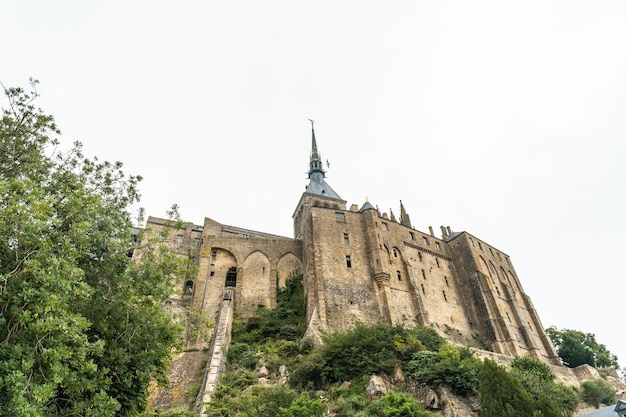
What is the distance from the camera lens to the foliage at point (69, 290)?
353 inches

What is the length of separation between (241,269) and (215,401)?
1660cm

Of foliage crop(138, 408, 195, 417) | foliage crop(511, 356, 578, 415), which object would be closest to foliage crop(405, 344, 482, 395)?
foliage crop(511, 356, 578, 415)

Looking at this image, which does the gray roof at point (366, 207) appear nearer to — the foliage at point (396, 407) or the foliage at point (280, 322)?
the foliage at point (280, 322)

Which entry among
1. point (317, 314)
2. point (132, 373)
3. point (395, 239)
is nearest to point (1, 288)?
point (132, 373)

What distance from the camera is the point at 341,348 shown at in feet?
78.2

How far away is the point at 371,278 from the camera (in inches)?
1364

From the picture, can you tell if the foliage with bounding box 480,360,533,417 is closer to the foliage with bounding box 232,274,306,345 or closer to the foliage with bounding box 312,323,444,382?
the foliage with bounding box 312,323,444,382

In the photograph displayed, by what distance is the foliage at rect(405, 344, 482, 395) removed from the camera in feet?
69.1

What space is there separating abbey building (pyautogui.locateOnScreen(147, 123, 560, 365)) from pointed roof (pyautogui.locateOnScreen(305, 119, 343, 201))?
50.3 ft

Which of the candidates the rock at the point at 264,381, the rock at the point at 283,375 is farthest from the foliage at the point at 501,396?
the rock at the point at 264,381

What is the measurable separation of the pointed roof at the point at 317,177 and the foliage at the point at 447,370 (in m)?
35.2

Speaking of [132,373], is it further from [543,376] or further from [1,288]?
[543,376]

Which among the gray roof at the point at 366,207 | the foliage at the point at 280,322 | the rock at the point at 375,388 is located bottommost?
the rock at the point at 375,388

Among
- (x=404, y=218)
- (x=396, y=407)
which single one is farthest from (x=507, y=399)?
(x=404, y=218)
